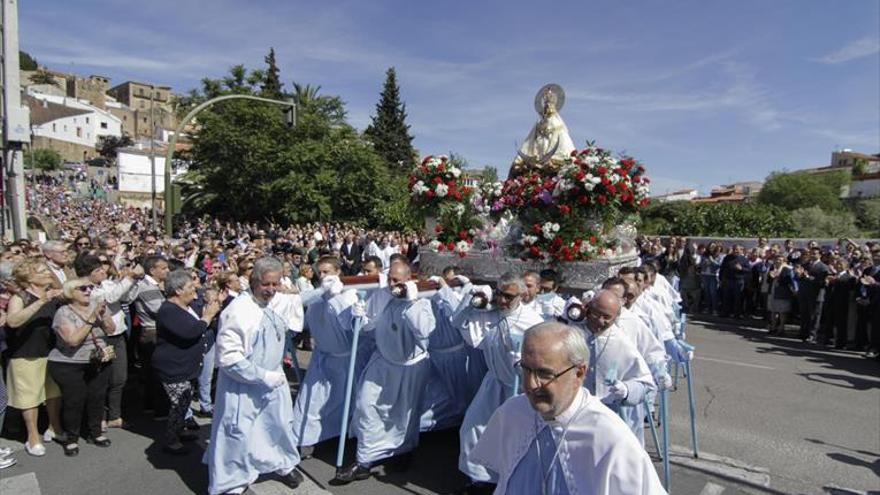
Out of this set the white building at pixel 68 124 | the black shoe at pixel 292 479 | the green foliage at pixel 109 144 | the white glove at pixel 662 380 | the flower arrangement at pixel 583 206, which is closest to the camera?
the white glove at pixel 662 380

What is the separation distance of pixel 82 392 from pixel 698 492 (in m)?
5.52

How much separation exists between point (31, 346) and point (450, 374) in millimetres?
3911

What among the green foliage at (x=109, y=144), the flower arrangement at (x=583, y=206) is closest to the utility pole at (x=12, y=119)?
the flower arrangement at (x=583, y=206)

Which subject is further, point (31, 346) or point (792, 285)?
point (792, 285)

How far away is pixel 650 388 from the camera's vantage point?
12.6 ft

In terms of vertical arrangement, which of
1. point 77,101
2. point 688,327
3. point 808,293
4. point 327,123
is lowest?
point 688,327

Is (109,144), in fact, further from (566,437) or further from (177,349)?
(566,437)

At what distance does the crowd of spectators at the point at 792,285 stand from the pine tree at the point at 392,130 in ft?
124

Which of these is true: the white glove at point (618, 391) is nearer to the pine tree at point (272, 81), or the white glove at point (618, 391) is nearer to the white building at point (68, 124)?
the pine tree at point (272, 81)

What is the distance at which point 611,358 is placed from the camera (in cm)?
393

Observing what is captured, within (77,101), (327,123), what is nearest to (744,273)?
(327,123)

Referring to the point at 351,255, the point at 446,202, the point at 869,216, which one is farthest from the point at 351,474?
the point at 869,216

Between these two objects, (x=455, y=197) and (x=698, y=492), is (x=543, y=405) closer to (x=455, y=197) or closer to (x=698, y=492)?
(x=698, y=492)

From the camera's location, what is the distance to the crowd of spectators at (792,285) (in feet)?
33.9
